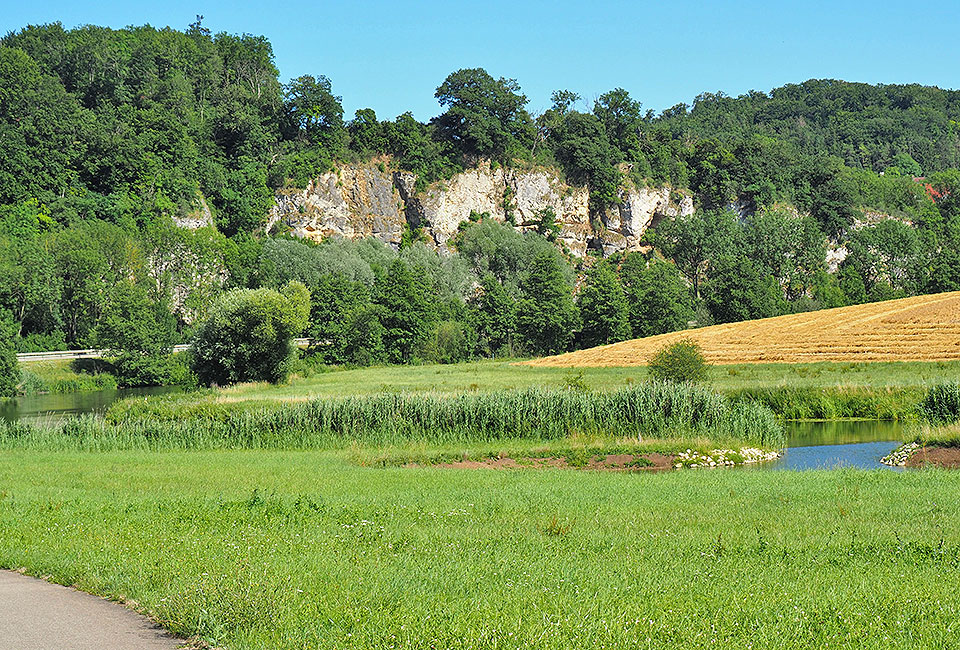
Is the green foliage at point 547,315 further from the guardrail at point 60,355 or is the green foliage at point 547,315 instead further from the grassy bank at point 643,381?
the guardrail at point 60,355

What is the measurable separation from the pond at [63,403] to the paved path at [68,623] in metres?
50.0

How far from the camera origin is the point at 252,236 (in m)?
130

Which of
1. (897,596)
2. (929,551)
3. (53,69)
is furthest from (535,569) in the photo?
(53,69)

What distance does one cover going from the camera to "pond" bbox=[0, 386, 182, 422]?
60.2m

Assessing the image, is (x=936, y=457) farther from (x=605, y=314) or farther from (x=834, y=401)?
(x=605, y=314)

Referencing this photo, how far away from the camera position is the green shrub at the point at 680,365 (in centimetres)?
4869

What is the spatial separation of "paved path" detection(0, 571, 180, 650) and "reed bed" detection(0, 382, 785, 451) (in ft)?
78.2

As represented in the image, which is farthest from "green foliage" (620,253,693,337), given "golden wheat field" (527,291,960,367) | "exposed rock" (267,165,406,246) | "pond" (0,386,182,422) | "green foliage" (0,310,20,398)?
"green foliage" (0,310,20,398)

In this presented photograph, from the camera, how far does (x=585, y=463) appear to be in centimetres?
2719

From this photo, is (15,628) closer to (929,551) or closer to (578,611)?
(578,611)

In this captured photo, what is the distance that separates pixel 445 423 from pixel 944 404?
1841 centimetres

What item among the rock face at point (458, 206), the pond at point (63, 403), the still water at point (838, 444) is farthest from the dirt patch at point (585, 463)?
the rock face at point (458, 206)

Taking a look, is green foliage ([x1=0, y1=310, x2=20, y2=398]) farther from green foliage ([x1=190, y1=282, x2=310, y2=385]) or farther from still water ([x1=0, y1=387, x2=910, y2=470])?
still water ([x1=0, y1=387, x2=910, y2=470])

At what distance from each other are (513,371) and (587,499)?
5116 centimetres
